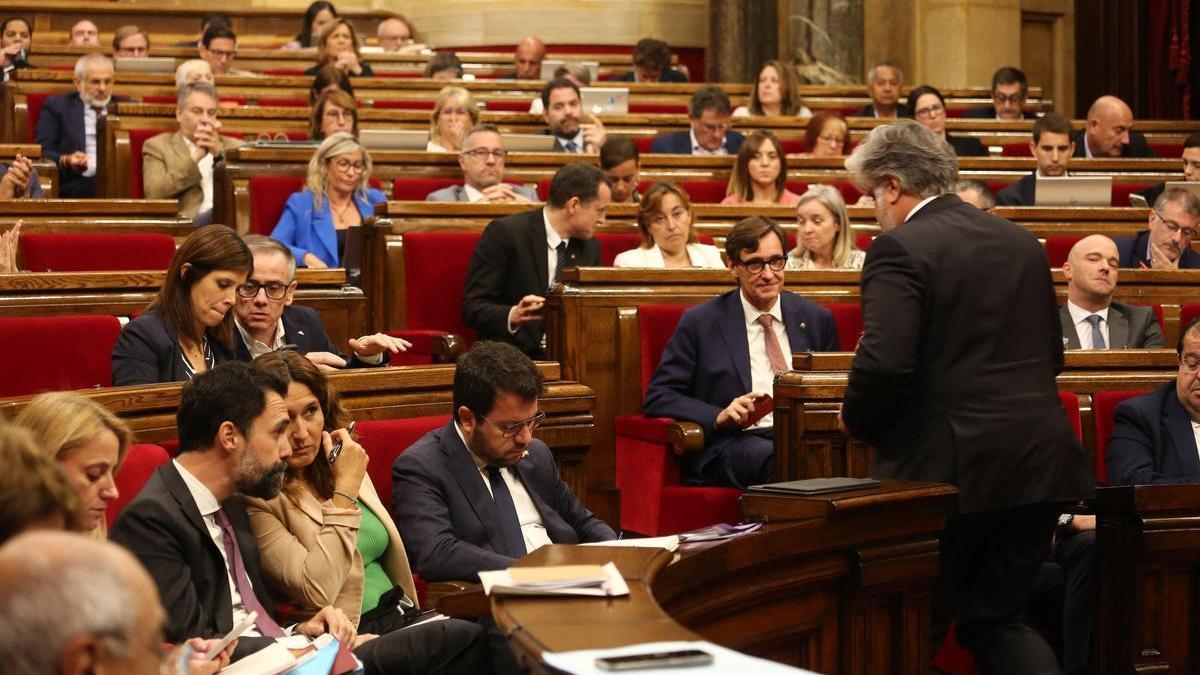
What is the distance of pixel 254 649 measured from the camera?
8.95ft

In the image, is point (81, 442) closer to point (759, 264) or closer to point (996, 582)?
point (996, 582)

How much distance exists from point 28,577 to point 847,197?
611cm

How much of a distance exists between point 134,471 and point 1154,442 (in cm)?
249

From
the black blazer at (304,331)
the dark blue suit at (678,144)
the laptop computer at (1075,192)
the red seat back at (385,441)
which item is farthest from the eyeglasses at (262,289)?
the dark blue suit at (678,144)

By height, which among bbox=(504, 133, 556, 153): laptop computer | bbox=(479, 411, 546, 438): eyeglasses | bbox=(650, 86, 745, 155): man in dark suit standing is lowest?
bbox=(479, 411, 546, 438): eyeglasses

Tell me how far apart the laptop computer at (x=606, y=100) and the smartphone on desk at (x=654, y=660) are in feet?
23.2

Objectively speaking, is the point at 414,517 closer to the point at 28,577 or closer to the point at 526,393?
the point at 526,393

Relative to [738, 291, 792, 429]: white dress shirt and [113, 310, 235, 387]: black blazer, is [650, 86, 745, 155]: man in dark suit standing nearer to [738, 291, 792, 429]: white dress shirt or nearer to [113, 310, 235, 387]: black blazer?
[738, 291, 792, 429]: white dress shirt

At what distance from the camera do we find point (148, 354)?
3672mm

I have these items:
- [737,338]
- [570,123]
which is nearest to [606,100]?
[570,123]

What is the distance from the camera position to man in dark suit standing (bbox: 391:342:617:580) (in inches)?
130

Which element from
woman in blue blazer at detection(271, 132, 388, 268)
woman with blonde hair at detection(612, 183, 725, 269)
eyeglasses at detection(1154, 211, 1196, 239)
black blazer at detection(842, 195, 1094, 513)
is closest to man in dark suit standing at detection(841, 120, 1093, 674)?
black blazer at detection(842, 195, 1094, 513)

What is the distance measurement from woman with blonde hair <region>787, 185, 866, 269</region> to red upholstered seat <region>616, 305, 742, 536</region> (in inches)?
30.9

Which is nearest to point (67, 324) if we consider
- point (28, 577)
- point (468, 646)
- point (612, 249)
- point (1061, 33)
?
point (468, 646)
